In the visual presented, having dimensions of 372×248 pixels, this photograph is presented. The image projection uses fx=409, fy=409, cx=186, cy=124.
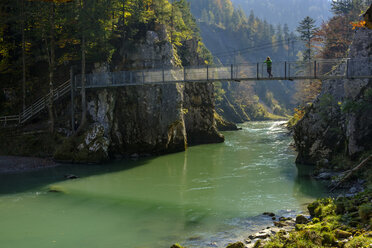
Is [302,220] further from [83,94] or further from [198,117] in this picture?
[198,117]

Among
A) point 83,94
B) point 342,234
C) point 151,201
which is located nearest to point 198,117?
point 83,94

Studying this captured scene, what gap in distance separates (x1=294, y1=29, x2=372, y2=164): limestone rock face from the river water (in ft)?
6.83

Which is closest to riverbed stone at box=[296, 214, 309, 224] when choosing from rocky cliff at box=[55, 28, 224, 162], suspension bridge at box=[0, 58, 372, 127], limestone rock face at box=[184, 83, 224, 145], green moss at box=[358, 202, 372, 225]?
green moss at box=[358, 202, 372, 225]

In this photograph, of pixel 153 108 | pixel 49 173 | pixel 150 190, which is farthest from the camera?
pixel 153 108

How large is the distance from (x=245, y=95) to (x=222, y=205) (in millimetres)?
87229

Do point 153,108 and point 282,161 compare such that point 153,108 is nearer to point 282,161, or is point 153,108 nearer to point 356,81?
point 282,161

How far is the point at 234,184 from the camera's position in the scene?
23938 mm

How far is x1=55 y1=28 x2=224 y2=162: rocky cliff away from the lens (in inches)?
1261

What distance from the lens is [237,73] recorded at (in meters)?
28.8

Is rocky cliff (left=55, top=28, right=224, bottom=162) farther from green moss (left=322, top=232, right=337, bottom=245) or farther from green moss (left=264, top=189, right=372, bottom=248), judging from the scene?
green moss (left=322, top=232, right=337, bottom=245)

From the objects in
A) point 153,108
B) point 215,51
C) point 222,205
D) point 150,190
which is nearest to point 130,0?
point 153,108

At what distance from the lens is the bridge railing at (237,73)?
24.2 metres

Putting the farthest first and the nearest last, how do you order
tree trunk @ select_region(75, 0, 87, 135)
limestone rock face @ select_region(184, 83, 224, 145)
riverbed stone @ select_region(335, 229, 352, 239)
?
limestone rock face @ select_region(184, 83, 224, 145) < tree trunk @ select_region(75, 0, 87, 135) < riverbed stone @ select_region(335, 229, 352, 239)

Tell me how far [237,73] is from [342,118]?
7.66 metres
